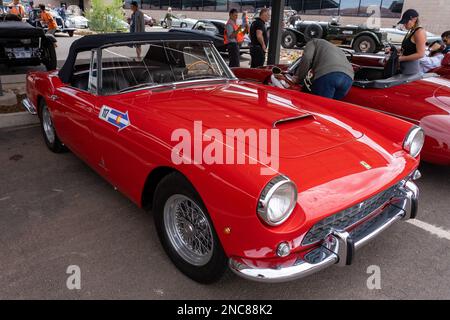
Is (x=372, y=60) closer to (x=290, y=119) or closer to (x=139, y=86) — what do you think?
(x=290, y=119)

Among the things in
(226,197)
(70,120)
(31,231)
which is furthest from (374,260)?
(70,120)

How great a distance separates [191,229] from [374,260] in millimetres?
1330

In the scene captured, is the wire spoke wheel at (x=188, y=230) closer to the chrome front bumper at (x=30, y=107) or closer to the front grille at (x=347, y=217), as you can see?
the front grille at (x=347, y=217)

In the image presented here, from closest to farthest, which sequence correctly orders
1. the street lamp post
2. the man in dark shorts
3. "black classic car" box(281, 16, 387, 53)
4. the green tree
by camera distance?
1. the street lamp post
2. the man in dark shorts
3. "black classic car" box(281, 16, 387, 53)
4. the green tree

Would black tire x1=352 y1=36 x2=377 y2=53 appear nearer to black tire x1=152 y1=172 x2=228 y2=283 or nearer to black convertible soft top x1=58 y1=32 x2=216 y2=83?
black convertible soft top x1=58 y1=32 x2=216 y2=83

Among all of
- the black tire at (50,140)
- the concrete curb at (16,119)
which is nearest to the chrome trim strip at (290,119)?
the black tire at (50,140)

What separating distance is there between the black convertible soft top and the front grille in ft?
7.57

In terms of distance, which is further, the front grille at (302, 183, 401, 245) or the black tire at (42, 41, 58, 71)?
the black tire at (42, 41, 58, 71)

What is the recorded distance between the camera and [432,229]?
305 cm

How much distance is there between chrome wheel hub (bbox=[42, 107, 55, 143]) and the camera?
173 inches

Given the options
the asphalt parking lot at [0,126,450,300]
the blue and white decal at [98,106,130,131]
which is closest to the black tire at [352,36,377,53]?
the asphalt parking lot at [0,126,450,300]

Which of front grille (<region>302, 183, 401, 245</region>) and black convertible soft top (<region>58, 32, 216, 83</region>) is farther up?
black convertible soft top (<region>58, 32, 216, 83</region>)

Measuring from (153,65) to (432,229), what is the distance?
2784 mm

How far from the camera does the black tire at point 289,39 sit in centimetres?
1720
